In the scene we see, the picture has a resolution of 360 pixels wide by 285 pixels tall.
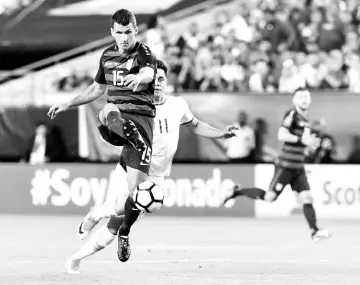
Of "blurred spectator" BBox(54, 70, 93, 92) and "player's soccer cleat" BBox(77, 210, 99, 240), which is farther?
"blurred spectator" BBox(54, 70, 93, 92)

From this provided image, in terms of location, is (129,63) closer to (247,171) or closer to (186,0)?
(247,171)

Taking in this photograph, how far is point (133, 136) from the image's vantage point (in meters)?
8.77

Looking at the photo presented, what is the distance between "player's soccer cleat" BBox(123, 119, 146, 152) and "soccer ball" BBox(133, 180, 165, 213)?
0.35 meters

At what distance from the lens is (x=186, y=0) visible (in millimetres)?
22734

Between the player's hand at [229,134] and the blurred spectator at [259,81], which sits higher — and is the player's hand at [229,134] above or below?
above

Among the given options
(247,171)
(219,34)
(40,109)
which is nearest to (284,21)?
(219,34)

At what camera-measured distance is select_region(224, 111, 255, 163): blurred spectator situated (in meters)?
19.0

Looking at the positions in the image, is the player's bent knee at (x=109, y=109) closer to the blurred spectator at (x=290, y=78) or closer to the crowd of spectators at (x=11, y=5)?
the blurred spectator at (x=290, y=78)

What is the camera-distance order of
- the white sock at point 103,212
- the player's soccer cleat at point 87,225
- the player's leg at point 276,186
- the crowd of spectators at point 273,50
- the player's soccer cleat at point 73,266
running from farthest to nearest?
1. the crowd of spectators at point 273,50
2. the player's leg at point 276,186
3. the player's soccer cleat at point 87,225
4. the white sock at point 103,212
5. the player's soccer cleat at point 73,266

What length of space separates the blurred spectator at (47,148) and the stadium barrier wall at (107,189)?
279 mm

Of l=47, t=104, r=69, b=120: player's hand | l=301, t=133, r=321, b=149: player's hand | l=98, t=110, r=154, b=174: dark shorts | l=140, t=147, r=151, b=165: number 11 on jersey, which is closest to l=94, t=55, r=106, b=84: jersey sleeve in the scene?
l=47, t=104, r=69, b=120: player's hand

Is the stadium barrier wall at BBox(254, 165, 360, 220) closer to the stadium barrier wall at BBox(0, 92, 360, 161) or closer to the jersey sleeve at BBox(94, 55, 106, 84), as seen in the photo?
the stadium barrier wall at BBox(0, 92, 360, 161)

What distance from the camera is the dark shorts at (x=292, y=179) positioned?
48.6 ft

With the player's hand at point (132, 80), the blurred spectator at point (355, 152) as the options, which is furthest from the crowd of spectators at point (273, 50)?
the player's hand at point (132, 80)
